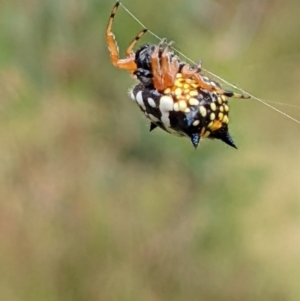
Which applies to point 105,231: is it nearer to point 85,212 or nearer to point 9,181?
point 85,212

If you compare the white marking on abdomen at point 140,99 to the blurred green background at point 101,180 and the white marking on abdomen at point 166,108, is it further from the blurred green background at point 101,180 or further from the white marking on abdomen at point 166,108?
the blurred green background at point 101,180

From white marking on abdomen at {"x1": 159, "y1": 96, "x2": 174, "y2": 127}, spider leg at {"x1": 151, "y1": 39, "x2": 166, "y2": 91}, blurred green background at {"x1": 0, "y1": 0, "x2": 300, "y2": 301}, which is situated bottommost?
white marking on abdomen at {"x1": 159, "y1": 96, "x2": 174, "y2": 127}

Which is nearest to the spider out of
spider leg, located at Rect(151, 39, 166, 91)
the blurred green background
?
spider leg, located at Rect(151, 39, 166, 91)

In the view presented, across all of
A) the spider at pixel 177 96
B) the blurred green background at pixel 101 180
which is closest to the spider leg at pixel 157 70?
the spider at pixel 177 96

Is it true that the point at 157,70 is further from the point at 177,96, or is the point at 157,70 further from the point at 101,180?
the point at 101,180

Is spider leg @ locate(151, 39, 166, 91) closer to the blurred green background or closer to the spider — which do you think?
the spider

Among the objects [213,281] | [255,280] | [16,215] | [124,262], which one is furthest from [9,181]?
[255,280]

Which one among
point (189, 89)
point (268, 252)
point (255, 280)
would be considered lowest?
point (189, 89)
